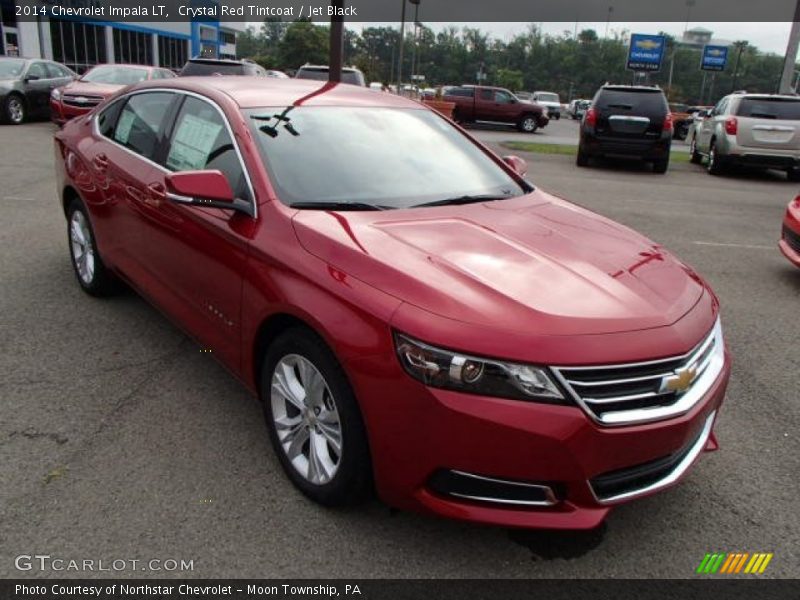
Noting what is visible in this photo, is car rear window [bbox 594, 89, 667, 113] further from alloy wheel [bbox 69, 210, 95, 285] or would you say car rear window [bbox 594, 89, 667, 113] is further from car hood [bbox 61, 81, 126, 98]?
alloy wheel [bbox 69, 210, 95, 285]

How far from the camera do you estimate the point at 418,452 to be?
233 cm

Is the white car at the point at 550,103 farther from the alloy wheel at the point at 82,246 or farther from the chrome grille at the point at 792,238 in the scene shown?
the alloy wheel at the point at 82,246

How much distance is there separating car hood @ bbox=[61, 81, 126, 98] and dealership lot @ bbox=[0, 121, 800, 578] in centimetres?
1064

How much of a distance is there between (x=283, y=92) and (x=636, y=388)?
2.53m

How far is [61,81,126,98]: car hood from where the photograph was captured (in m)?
14.3

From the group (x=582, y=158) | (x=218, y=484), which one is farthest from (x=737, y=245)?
(x=582, y=158)

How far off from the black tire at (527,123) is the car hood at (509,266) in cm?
2619

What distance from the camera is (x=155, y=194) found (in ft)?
12.5

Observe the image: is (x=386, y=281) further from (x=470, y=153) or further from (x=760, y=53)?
(x=760, y=53)

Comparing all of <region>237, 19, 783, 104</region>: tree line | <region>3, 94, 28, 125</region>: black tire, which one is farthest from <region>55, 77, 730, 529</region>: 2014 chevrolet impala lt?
<region>237, 19, 783, 104</region>: tree line

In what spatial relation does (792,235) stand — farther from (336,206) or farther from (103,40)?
(103,40)

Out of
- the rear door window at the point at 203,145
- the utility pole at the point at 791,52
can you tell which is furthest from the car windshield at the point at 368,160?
the utility pole at the point at 791,52

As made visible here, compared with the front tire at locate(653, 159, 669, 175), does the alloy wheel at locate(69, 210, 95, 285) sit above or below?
above

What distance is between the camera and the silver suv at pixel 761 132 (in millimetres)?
13688
